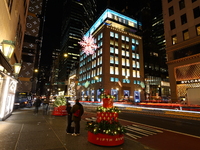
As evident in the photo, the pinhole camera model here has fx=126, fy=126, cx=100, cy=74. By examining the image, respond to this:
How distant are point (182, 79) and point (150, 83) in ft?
150

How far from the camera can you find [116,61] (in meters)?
54.5

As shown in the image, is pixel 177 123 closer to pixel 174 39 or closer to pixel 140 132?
pixel 140 132

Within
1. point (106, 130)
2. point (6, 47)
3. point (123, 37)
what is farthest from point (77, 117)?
point (123, 37)

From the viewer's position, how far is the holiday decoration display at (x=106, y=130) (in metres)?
5.03

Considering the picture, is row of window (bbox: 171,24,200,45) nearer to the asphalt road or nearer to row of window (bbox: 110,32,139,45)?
the asphalt road

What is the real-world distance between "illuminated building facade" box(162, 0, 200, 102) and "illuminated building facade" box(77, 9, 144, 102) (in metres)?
25.9

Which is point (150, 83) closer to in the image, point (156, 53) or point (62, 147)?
point (156, 53)

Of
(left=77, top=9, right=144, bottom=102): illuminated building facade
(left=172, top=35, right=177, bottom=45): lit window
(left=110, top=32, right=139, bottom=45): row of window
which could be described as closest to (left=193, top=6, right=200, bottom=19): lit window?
(left=172, top=35, right=177, bottom=45): lit window

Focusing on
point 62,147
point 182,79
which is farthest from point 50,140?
point 182,79

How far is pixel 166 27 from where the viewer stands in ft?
93.9

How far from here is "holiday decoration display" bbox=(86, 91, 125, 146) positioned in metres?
5.03

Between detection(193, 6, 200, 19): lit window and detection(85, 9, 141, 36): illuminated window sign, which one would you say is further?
detection(85, 9, 141, 36): illuminated window sign

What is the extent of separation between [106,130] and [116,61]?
166ft

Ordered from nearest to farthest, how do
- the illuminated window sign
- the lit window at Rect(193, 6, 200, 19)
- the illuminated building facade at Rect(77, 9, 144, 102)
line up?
the lit window at Rect(193, 6, 200, 19)
the illuminated building facade at Rect(77, 9, 144, 102)
the illuminated window sign
